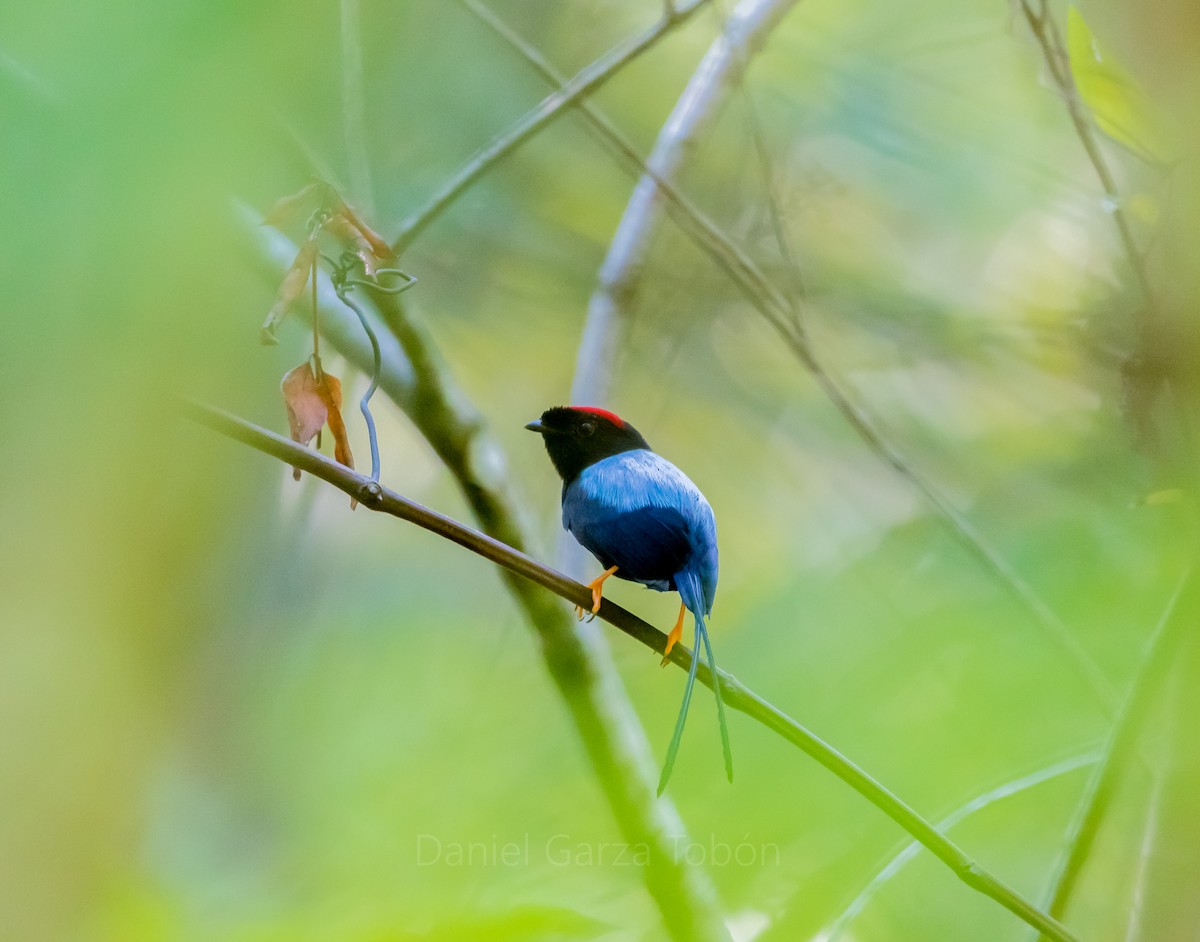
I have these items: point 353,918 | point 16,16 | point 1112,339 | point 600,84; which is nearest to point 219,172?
point 16,16

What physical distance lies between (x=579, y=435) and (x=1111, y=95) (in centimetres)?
86

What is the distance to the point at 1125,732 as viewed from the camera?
1.13 metres

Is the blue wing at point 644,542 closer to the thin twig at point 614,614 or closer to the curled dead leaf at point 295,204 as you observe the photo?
the thin twig at point 614,614

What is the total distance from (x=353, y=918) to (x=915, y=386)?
2.99 feet

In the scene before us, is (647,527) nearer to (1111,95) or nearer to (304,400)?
(304,400)

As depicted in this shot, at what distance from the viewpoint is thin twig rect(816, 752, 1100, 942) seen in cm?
108

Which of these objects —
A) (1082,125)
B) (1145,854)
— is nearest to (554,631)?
(1145,854)

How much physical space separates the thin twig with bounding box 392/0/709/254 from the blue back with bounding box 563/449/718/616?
0.36m

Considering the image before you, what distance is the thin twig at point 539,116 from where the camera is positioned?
1.11m

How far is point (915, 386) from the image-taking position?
49.1 inches

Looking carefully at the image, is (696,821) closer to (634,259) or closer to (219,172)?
(634,259)

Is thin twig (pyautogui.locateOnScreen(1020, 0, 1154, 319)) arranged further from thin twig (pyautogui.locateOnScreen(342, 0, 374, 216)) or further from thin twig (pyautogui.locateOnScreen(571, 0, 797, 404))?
thin twig (pyautogui.locateOnScreen(342, 0, 374, 216))

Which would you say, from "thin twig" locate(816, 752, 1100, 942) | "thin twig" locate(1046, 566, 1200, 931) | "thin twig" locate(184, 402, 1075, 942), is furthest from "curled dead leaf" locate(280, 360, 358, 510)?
"thin twig" locate(1046, 566, 1200, 931)

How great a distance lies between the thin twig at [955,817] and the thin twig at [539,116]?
0.91m
